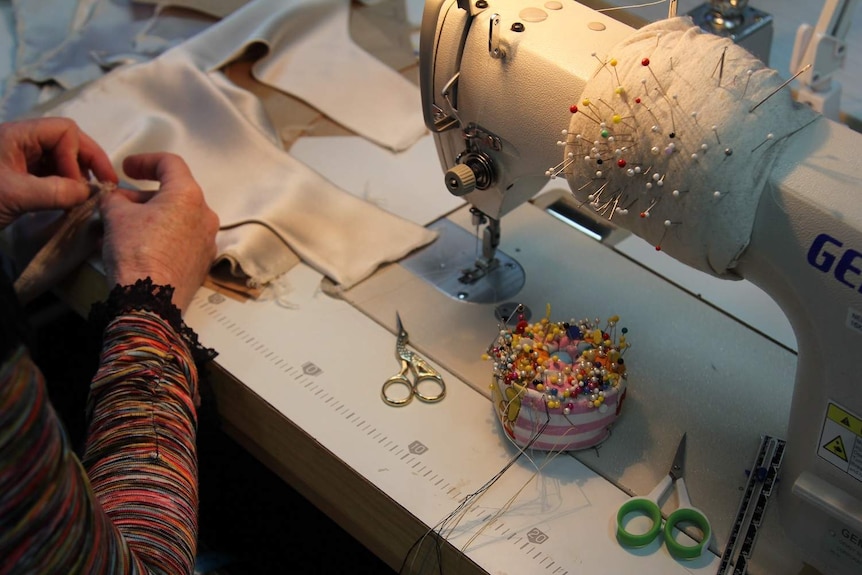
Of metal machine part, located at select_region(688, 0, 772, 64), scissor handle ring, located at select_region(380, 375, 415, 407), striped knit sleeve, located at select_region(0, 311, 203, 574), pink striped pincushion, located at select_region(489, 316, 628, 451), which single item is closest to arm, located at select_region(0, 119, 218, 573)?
striped knit sleeve, located at select_region(0, 311, 203, 574)

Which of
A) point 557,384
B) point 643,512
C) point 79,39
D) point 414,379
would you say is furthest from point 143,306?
point 79,39

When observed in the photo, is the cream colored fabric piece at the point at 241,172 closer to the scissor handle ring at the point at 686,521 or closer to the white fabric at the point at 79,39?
the white fabric at the point at 79,39

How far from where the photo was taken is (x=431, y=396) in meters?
1.17

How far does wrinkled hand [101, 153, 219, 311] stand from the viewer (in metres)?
1.25

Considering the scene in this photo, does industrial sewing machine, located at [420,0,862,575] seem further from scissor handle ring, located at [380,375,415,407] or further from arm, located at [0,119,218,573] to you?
arm, located at [0,119,218,573]

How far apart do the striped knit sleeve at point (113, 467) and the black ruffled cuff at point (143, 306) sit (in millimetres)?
14

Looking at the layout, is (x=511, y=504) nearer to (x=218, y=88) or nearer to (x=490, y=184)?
(x=490, y=184)

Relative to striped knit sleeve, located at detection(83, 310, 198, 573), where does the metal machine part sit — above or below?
above

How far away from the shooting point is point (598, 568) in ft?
3.21

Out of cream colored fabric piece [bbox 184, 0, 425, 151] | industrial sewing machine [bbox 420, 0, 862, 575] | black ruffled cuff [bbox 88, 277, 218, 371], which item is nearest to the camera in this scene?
industrial sewing machine [bbox 420, 0, 862, 575]

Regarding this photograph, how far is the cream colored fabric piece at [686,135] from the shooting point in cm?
86

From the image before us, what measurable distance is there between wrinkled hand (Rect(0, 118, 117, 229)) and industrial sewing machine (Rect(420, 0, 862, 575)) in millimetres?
580

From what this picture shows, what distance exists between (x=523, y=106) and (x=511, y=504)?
0.46 metres

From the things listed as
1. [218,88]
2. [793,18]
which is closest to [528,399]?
[218,88]
